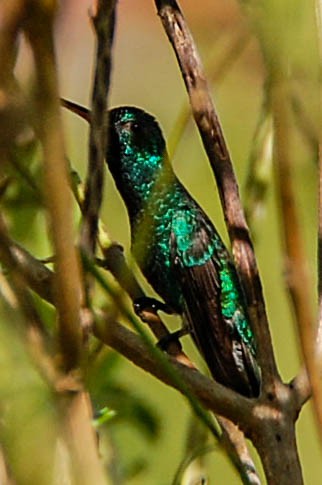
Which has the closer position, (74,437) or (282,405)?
(74,437)

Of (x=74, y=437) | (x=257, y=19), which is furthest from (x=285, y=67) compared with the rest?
(x=74, y=437)

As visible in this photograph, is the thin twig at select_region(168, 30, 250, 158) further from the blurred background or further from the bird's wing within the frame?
the bird's wing

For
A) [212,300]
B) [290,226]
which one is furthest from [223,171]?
[212,300]

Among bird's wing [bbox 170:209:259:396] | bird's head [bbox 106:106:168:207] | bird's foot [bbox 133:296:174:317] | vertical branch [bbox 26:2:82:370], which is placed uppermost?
vertical branch [bbox 26:2:82:370]

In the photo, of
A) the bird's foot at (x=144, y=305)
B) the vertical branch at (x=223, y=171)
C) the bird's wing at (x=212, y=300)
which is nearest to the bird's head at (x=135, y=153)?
the bird's wing at (x=212, y=300)

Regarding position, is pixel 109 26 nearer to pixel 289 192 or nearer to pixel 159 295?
pixel 289 192

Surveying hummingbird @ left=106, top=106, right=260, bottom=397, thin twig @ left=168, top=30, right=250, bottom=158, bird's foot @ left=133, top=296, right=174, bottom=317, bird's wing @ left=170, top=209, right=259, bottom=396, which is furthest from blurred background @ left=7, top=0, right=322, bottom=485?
hummingbird @ left=106, top=106, right=260, bottom=397

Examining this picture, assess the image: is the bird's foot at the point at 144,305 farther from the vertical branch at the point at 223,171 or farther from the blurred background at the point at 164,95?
the vertical branch at the point at 223,171

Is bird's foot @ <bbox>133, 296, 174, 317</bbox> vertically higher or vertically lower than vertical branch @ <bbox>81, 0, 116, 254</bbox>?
lower

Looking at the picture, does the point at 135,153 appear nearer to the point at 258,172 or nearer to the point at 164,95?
the point at 258,172
